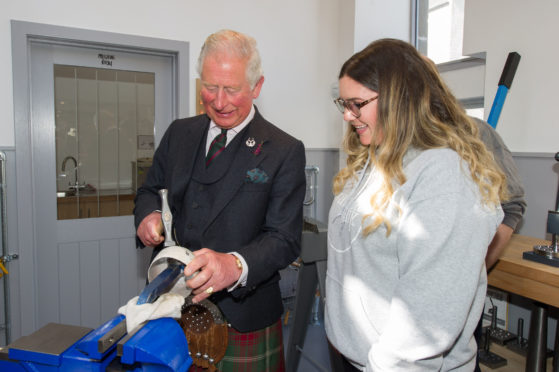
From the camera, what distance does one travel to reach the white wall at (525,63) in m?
2.10

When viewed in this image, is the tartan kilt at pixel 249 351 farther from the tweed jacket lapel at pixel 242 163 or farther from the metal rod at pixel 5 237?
the metal rod at pixel 5 237

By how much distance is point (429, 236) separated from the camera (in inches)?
30.6

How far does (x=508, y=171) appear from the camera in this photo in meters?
1.72

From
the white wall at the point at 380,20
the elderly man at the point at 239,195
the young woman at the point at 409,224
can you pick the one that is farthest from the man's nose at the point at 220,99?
the white wall at the point at 380,20

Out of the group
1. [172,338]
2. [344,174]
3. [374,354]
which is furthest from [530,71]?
[172,338]

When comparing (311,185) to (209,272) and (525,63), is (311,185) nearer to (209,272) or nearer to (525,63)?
(525,63)

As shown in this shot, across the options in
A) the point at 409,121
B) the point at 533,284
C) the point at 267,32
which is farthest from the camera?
the point at 267,32

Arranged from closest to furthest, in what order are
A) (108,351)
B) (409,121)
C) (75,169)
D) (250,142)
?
(108,351), (409,121), (250,142), (75,169)

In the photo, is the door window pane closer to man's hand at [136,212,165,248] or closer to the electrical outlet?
the electrical outlet

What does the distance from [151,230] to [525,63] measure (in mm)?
2116

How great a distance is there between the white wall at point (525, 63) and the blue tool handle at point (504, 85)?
0.29 ft

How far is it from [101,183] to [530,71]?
274cm

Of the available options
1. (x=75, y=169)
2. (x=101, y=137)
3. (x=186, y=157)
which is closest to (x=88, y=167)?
(x=75, y=169)

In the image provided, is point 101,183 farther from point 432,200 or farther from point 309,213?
point 432,200
